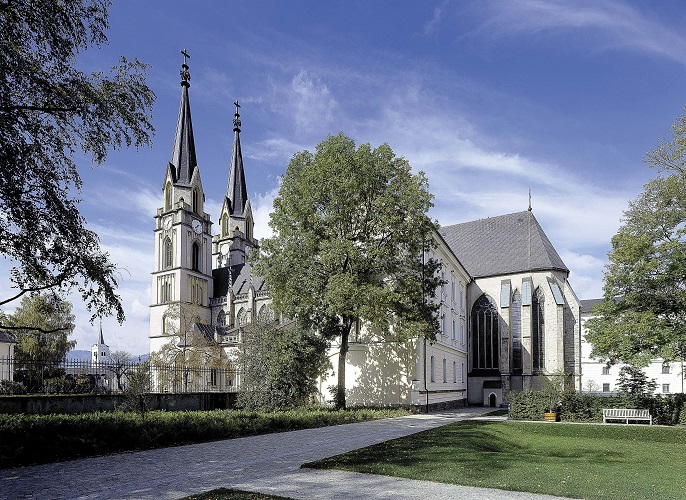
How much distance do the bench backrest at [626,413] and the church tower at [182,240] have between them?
46.9 metres

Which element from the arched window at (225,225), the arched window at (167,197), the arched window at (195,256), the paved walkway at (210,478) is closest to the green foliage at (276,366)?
the paved walkway at (210,478)

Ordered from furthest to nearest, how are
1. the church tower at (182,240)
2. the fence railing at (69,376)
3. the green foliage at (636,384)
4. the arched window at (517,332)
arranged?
the church tower at (182,240), the arched window at (517,332), the green foliage at (636,384), the fence railing at (69,376)

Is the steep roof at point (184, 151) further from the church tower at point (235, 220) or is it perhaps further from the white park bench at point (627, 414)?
the white park bench at point (627, 414)

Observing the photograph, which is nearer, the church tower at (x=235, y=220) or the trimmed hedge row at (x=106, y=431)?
the trimmed hedge row at (x=106, y=431)

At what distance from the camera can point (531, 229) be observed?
4712 cm

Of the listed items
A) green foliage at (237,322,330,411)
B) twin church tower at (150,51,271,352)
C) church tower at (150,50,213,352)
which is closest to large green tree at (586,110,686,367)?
green foliage at (237,322,330,411)

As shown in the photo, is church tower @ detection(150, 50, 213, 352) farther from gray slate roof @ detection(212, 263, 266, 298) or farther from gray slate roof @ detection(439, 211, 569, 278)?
gray slate roof @ detection(439, 211, 569, 278)

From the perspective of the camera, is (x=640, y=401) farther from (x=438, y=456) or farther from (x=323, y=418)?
(x=438, y=456)

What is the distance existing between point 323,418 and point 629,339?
1316 cm

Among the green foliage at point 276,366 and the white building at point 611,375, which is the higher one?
the green foliage at point 276,366

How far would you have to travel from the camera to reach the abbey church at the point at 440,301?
29.3 m

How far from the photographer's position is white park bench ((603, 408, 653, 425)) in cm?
2471

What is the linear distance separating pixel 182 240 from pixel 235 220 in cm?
1084

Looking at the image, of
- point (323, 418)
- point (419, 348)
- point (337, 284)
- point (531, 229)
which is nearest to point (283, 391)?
point (323, 418)
